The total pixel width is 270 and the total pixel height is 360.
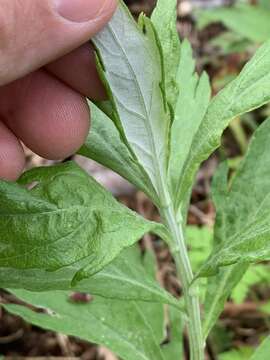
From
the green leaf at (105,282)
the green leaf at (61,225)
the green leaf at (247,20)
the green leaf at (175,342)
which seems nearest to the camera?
the green leaf at (61,225)

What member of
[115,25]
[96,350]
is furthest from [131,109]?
[96,350]

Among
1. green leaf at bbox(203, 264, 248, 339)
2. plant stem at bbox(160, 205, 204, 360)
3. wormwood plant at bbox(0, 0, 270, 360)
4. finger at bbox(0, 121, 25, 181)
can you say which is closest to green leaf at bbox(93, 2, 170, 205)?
wormwood plant at bbox(0, 0, 270, 360)

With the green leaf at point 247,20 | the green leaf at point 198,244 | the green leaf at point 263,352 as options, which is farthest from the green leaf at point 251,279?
the green leaf at point 247,20

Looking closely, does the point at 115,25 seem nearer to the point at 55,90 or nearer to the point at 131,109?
the point at 131,109

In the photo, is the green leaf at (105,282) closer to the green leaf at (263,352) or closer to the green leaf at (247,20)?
the green leaf at (263,352)

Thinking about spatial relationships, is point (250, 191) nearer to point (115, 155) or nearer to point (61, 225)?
point (115, 155)

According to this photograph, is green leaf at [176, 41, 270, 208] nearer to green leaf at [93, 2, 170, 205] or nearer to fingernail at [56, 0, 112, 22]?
green leaf at [93, 2, 170, 205]
